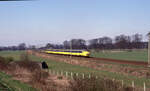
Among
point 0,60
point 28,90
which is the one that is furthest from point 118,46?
point 28,90

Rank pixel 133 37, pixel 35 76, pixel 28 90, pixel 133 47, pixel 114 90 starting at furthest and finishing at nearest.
→ 1. pixel 133 37
2. pixel 133 47
3. pixel 35 76
4. pixel 28 90
5. pixel 114 90

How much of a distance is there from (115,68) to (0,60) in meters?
26.4

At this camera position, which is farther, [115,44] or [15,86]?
[115,44]

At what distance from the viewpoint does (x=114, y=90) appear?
10852mm

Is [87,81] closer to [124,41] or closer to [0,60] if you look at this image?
[0,60]

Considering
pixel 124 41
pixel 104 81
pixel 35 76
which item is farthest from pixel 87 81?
pixel 124 41

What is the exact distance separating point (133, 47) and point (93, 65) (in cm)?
9061

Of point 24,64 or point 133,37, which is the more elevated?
point 133,37

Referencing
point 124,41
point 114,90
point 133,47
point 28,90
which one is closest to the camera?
point 114,90

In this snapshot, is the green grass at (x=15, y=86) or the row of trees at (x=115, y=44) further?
the row of trees at (x=115, y=44)

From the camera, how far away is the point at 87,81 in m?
10.9

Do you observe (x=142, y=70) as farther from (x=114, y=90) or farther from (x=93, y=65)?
(x=114, y=90)

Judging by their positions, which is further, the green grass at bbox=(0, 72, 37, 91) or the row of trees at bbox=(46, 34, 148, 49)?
the row of trees at bbox=(46, 34, 148, 49)

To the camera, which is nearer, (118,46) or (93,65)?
(93,65)
